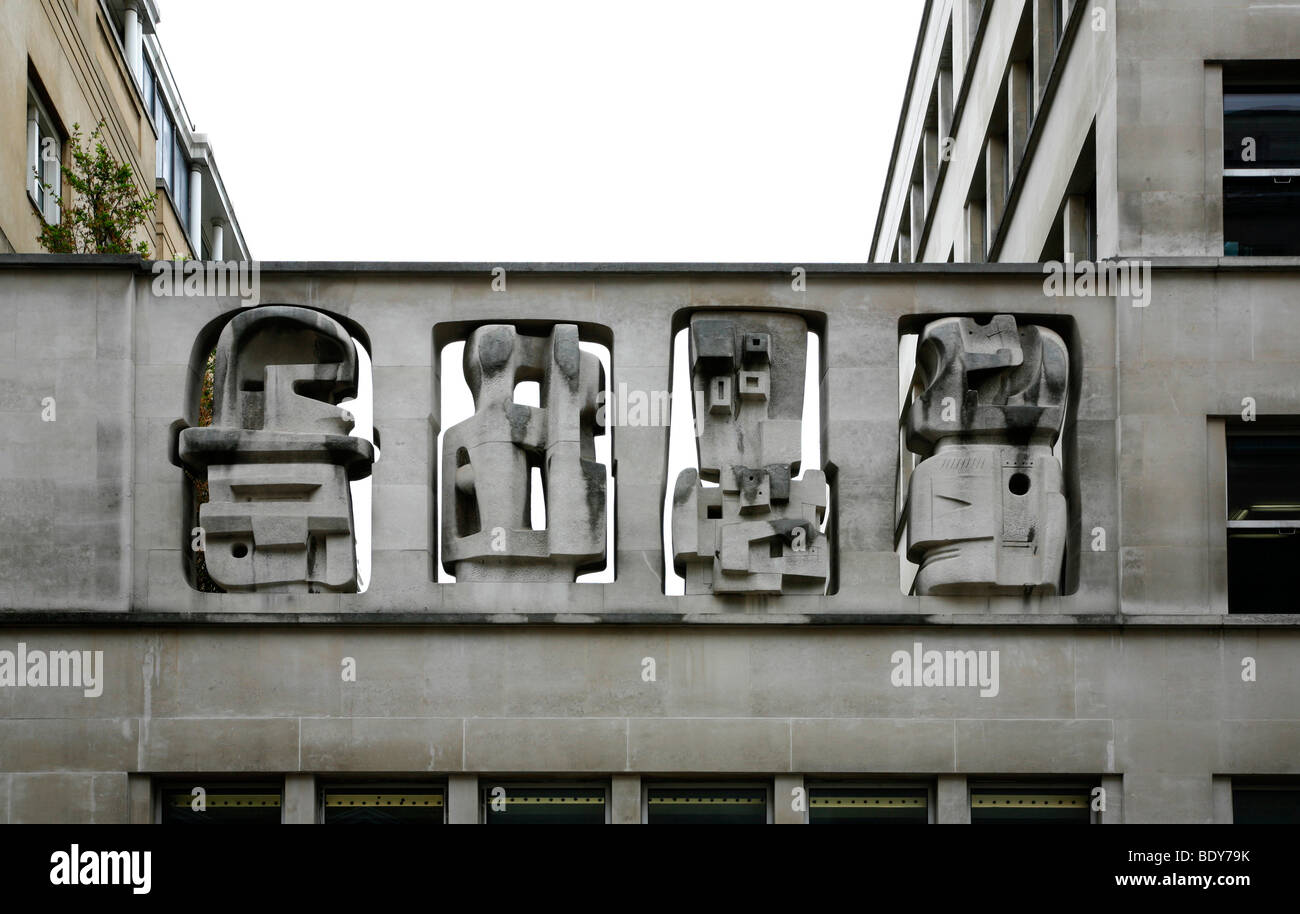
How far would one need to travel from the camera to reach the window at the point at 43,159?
34656 millimetres

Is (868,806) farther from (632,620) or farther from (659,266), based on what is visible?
(659,266)

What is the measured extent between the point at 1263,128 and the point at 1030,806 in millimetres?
9085

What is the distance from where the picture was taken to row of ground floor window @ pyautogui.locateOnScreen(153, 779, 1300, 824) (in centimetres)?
2473

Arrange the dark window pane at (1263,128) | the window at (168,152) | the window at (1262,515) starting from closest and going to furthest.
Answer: the window at (1262,515) < the dark window pane at (1263,128) < the window at (168,152)

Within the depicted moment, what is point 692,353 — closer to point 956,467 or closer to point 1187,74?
point 956,467

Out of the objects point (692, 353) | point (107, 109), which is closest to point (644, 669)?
point (692, 353)

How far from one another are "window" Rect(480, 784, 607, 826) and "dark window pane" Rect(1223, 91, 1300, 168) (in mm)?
11083

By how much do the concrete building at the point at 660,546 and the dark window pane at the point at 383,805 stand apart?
38mm

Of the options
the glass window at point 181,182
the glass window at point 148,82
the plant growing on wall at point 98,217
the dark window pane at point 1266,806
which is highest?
the glass window at point 148,82

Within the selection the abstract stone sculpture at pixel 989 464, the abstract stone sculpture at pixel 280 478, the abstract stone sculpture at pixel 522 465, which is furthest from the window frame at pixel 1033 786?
the abstract stone sculpture at pixel 280 478

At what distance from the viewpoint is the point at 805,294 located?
25938 millimetres

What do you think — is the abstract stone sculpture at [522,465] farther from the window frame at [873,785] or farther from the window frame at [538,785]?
the window frame at [873,785]

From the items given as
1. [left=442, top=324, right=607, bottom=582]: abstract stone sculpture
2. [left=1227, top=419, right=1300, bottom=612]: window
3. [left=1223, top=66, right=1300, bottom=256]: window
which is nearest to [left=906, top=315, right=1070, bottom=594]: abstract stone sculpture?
[left=1227, top=419, right=1300, bottom=612]: window
